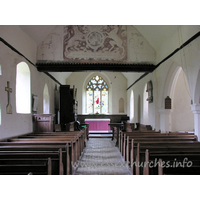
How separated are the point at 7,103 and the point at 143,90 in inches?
322

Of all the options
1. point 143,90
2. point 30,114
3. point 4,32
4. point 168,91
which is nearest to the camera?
point 4,32

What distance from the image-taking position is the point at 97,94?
754 inches

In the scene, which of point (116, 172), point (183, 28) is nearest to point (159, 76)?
point (183, 28)

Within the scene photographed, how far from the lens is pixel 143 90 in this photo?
12914 mm

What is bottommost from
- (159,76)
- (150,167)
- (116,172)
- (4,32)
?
(116,172)

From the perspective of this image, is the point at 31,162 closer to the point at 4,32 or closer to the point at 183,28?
the point at 4,32

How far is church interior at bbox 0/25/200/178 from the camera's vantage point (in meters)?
5.26

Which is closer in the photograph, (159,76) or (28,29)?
(28,29)

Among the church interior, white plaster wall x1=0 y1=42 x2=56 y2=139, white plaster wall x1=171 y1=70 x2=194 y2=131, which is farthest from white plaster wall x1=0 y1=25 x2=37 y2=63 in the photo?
white plaster wall x1=171 y1=70 x2=194 y2=131

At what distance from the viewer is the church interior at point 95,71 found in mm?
5262

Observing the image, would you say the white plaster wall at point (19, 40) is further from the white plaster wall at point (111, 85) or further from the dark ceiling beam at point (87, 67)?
the white plaster wall at point (111, 85)

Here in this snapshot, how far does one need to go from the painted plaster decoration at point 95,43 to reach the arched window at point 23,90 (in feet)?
6.59

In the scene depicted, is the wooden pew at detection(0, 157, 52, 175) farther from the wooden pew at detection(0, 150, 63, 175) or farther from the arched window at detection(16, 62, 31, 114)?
the arched window at detection(16, 62, 31, 114)

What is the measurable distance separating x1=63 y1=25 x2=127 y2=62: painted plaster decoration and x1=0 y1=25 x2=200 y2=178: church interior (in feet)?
0.15
